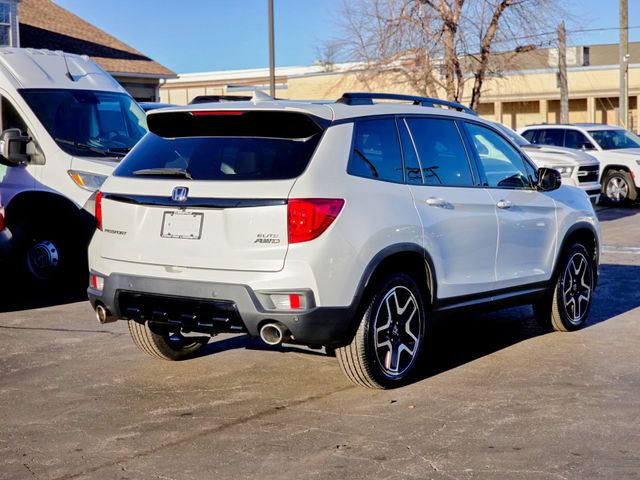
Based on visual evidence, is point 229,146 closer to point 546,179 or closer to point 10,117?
point 546,179

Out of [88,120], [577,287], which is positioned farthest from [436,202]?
[88,120]

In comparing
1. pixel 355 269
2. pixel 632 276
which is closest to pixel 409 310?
pixel 355 269

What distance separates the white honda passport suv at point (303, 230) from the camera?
5.95 meters

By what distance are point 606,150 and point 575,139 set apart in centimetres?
72

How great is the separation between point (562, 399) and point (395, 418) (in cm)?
113

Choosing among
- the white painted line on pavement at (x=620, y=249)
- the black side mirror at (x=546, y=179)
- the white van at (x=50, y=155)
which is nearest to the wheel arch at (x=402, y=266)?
the black side mirror at (x=546, y=179)

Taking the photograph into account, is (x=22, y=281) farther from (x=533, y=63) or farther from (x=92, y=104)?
(x=533, y=63)

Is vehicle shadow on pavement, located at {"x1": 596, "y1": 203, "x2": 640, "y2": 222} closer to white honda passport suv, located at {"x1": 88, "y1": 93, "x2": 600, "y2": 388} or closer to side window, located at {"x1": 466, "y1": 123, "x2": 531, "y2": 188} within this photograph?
side window, located at {"x1": 466, "y1": 123, "x2": 531, "y2": 188}

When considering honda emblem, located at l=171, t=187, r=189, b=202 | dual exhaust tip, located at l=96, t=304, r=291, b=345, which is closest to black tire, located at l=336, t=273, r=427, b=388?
dual exhaust tip, located at l=96, t=304, r=291, b=345

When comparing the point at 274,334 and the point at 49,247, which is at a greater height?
the point at 49,247

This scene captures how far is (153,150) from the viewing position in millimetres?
6660

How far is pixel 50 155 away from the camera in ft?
37.5

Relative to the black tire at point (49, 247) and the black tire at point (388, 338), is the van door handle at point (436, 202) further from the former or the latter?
the black tire at point (49, 247)

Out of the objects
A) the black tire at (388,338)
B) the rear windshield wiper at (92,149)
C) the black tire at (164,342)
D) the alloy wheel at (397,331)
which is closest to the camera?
the black tire at (388,338)
